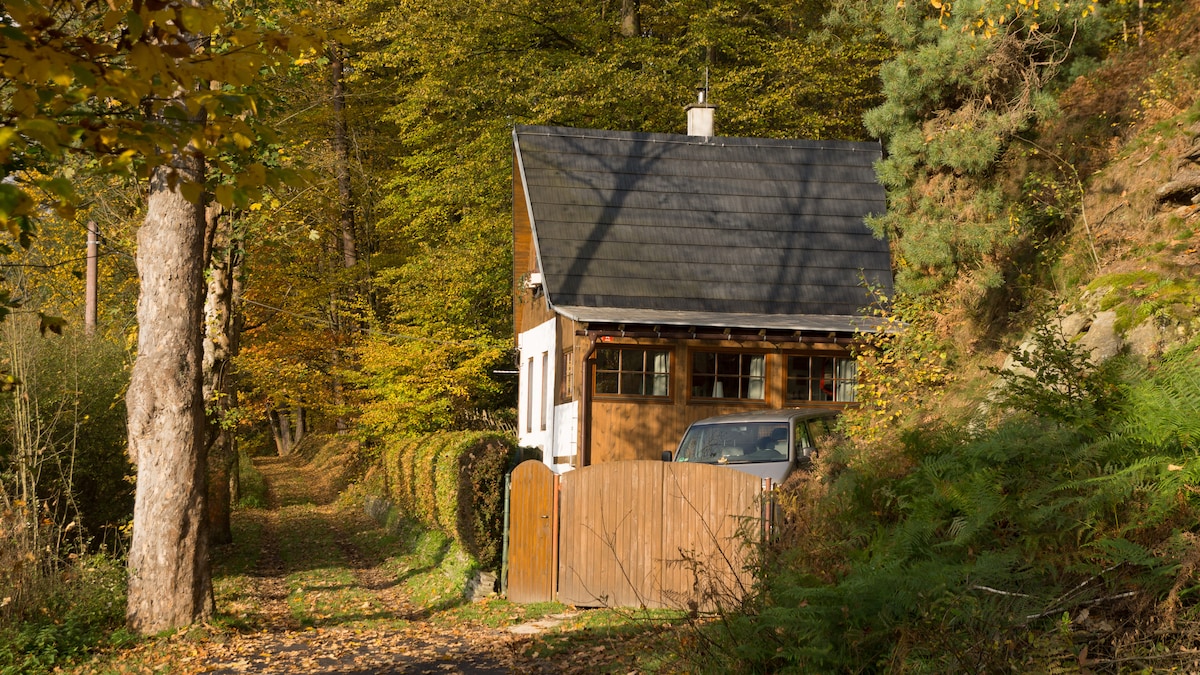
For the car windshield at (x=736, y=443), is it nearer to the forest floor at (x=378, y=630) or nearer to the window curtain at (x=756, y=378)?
the forest floor at (x=378, y=630)

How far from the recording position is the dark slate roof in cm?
2205

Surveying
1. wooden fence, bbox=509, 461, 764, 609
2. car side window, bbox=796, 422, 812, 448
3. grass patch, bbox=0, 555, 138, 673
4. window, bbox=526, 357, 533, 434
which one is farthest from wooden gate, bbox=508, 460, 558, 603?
window, bbox=526, 357, 533, 434

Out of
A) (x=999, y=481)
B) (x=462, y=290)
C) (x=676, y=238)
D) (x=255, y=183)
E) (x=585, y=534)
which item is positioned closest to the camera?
(x=255, y=183)

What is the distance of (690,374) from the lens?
21156mm

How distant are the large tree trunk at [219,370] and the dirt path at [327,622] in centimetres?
83

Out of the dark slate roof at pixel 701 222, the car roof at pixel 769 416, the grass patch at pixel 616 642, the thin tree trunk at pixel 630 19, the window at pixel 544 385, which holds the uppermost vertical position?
the thin tree trunk at pixel 630 19

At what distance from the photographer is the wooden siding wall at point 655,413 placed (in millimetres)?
20766

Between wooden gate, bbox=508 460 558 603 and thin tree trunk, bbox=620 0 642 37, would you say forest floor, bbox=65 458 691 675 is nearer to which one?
wooden gate, bbox=508 460 558 603

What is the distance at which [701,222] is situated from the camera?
77.6 ft

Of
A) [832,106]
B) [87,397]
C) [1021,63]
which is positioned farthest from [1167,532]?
[832,106]

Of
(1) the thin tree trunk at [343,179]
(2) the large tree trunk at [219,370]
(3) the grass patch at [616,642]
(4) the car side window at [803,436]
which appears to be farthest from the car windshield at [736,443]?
(1) the thin tree trunk at [343,179]

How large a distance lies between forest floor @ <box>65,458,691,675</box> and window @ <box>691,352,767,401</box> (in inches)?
238

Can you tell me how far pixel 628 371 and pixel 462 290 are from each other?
12.2 metres

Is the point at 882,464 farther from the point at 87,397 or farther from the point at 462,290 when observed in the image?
the point at 462,290
